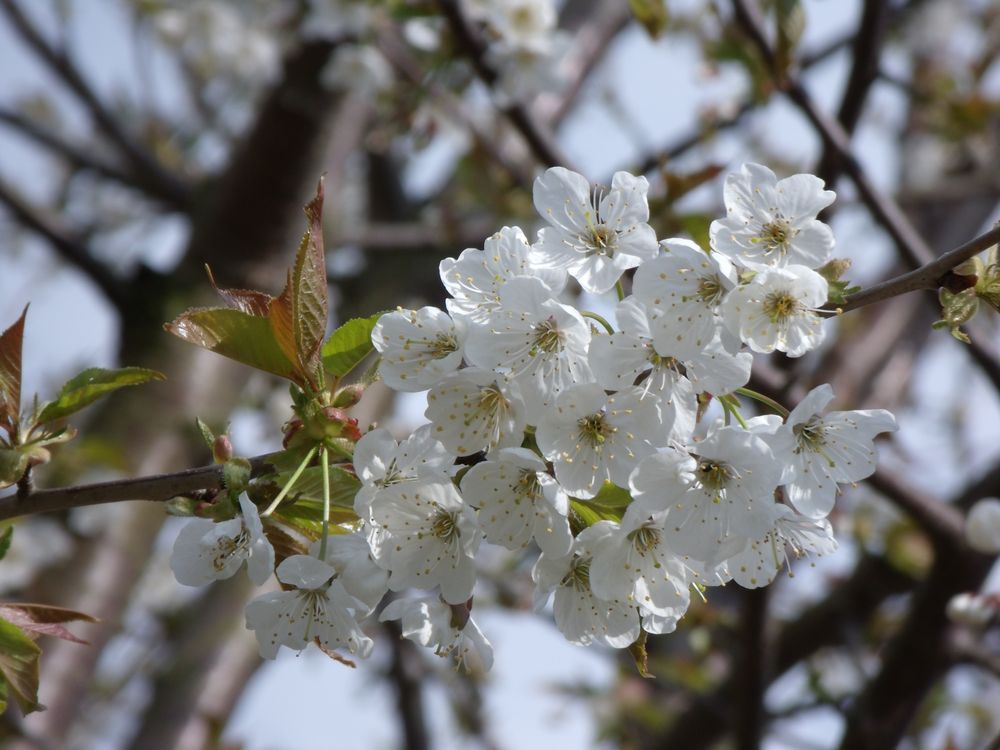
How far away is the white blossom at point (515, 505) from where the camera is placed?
883mm

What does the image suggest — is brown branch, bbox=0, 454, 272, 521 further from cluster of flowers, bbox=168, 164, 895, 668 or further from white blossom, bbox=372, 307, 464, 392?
white blossom, bbox=372, 307, 464, 392

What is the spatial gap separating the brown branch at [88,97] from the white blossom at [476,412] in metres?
2.92

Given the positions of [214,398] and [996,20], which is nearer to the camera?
[214,398]

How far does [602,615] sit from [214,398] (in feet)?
7.81

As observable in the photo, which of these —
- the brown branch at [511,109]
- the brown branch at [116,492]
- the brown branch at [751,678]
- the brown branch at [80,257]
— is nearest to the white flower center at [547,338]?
the brown branch at [116,492]

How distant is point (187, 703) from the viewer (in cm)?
314

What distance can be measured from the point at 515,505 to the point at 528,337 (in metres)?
0.17

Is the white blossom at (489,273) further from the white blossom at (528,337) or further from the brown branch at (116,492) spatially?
the brown branch at (116,492)

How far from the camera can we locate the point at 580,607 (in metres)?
0.99

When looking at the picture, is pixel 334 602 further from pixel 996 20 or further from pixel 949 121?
pixel 996 20

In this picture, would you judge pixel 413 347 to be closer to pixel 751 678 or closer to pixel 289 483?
pixel 289 483

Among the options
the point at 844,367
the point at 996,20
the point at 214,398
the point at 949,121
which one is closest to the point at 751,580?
the point at 214,398

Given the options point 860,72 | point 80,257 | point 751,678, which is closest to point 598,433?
point 751,678

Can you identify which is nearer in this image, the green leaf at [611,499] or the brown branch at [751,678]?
the green leaf at [611,499]
